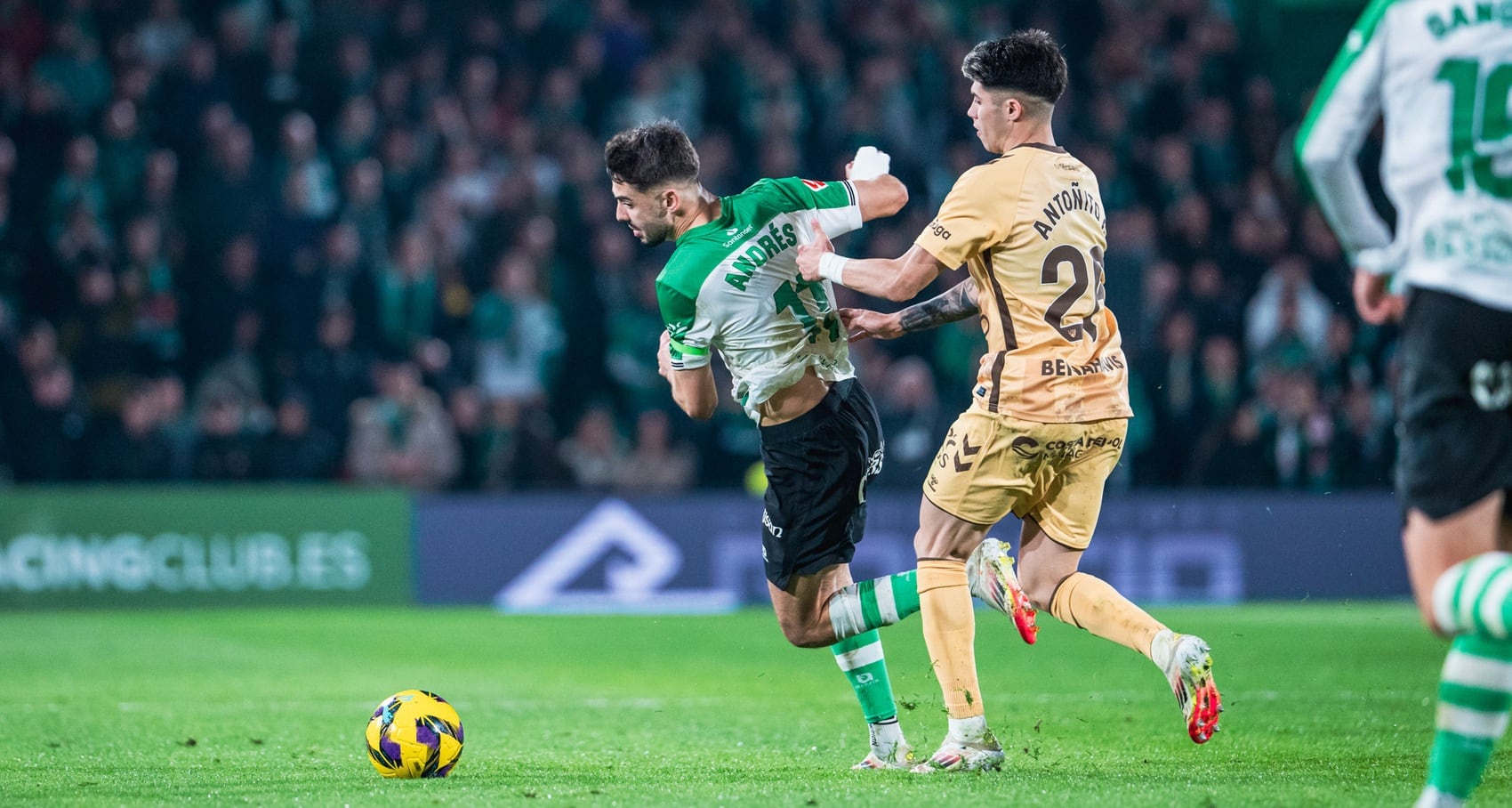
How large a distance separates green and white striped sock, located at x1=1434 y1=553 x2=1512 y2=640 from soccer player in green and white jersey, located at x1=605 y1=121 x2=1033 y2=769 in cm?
219

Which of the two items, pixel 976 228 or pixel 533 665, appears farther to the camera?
pixel 533 665

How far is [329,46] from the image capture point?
1733cm

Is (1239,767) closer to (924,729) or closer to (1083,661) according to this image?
(924,729)

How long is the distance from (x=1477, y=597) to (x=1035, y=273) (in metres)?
2.05

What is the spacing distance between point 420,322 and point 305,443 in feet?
5.08

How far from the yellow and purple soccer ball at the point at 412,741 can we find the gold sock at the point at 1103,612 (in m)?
2.11

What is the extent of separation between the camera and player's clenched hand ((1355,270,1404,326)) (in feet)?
14.0

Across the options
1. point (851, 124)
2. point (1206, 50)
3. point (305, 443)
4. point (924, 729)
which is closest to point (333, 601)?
point (305, 443)

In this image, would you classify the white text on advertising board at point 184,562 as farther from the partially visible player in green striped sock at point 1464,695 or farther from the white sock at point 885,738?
the partially visible player in green striped sock at point 1464,695

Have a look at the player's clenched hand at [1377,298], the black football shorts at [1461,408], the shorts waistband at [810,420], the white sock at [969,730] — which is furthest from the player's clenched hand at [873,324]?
the black football shorts at [1461,408]

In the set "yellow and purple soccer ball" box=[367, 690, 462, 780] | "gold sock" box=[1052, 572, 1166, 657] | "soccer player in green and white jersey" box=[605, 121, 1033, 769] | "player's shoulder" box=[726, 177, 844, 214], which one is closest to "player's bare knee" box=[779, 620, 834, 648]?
"soccer player in green and white jersey" box=[605, 121, 1033, 769]

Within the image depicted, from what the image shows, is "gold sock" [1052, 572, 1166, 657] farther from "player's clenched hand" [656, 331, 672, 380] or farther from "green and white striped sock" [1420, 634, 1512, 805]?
"player's clenched hand" [656, 331, 672, 380]

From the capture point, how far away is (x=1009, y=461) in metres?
5.65

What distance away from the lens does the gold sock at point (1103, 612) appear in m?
5.62
